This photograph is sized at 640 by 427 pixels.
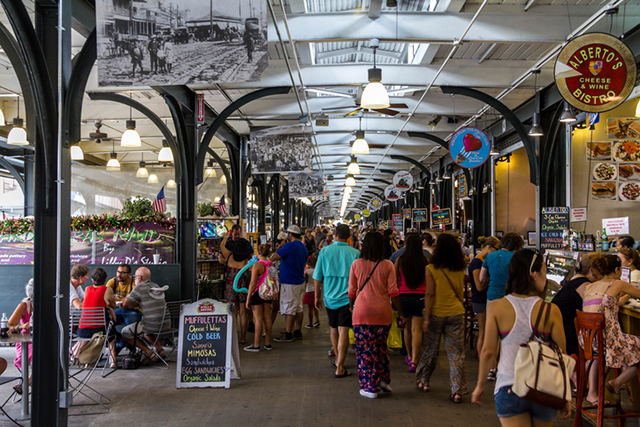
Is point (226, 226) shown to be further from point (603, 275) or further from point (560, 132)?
point (603, 275)

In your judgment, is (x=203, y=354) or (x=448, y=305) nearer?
(x=448, y=305)

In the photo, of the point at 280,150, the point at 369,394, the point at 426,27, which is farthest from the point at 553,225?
the point at 369,394

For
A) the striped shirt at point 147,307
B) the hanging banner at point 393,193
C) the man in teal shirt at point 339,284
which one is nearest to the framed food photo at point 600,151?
the man in teal shirt at point 339,284

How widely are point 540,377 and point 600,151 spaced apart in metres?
6.39

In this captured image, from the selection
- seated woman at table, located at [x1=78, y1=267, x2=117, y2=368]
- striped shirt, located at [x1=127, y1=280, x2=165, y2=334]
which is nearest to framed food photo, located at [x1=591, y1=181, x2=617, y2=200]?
striped shirt, located at [x1=127, y1=280, x2=165, y2=334]

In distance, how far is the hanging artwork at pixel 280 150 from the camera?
10.2 metres

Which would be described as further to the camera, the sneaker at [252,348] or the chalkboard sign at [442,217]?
the chalkboard sign at [442,217]

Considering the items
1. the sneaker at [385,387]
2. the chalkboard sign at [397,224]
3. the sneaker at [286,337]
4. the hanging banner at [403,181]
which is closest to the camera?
the sneaker at [385,387]

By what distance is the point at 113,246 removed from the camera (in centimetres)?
865

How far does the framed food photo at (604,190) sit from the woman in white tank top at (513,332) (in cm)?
573

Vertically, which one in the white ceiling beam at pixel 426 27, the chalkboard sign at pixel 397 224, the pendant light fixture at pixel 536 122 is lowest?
the chalkboard sign at pixel 397 224

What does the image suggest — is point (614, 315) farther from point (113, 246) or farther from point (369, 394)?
point (113, 246)

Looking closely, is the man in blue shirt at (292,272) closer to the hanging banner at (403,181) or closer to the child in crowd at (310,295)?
the child in crowd at (310,295)

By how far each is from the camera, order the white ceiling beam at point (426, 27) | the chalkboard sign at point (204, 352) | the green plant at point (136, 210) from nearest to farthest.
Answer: the chalkboard sign at point (204, 352) → the white ceiling beam at point (426, 27) → the green plant at point (136, 210)
